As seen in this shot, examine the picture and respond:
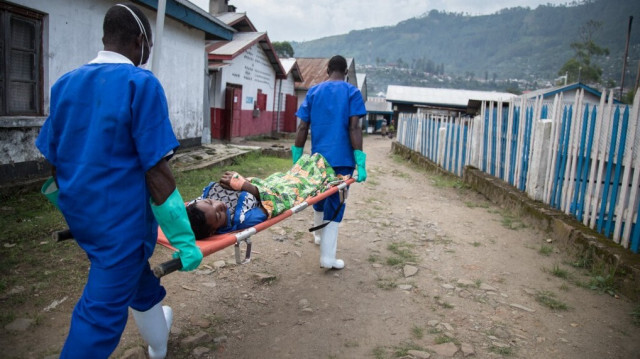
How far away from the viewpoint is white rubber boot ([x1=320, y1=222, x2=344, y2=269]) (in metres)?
3.52

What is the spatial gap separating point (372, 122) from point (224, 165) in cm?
2713

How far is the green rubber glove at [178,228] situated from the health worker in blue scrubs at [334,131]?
6.08 feet

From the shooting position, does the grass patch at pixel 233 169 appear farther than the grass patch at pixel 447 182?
No

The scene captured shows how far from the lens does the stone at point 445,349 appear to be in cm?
239

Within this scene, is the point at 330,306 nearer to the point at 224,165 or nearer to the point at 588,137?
the point at 588,137

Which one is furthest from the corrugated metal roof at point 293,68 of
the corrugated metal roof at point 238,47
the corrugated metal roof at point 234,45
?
the corrugated metal roof at point 234,45

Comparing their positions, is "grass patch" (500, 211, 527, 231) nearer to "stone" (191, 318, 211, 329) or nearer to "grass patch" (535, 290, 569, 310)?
"grass patch" (535, 290, 569, 310)

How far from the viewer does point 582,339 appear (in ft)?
8.68

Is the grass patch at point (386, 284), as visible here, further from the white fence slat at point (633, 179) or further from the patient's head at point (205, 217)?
the white fence slat at point (633, 179)

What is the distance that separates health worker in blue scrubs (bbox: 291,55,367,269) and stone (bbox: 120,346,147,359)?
172 cm

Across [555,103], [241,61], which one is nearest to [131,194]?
[555,103]

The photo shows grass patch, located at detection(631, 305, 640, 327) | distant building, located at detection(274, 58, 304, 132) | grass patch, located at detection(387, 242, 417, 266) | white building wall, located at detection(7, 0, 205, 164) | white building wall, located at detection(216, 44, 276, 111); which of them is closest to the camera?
grass patch, located at detection(631, 305, 640, 327)

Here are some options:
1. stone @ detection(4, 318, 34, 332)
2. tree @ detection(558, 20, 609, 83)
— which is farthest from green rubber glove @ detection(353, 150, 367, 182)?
tree @ detection(558, 20, 609, 83)

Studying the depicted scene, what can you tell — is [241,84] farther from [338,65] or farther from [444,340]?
[444,340]
